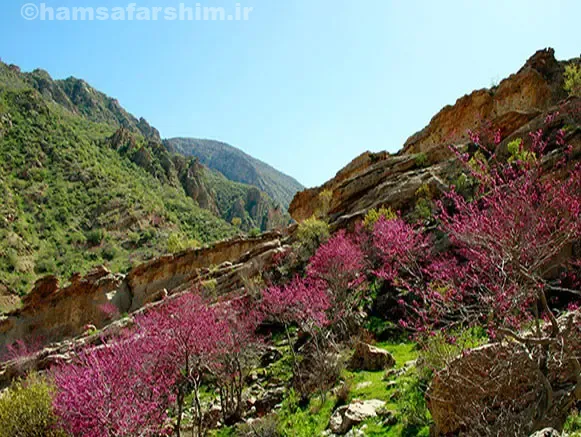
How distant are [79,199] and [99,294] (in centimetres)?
3661

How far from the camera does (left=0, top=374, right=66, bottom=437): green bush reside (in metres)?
9.84

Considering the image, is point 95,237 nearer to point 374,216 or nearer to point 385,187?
point 385,187

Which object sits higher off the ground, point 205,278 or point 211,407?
point 205,278

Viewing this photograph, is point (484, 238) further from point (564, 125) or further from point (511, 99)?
point (511, 99)

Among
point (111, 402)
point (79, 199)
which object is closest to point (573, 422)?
point (111, 402)

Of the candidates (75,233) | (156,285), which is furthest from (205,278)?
(75,233)

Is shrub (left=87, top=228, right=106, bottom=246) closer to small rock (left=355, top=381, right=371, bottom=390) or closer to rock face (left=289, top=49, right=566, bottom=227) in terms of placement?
rock face (left=289, top=49, right=566, bottom=227)

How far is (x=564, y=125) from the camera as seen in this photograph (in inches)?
849

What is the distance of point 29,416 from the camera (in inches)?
397

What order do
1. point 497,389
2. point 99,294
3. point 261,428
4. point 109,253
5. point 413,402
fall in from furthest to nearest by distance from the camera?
1. point 109,253
2. point 99,294
3. point 261,428
4. point 413,402
5. point 497,389

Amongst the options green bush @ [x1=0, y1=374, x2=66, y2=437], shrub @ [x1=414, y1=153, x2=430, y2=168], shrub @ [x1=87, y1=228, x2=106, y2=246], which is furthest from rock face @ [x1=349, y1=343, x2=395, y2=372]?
shrub @ [x1=87, y1=228, x2=106, y2=246]

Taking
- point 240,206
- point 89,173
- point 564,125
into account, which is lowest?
point 564,125

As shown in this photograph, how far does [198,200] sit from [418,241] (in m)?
93.2

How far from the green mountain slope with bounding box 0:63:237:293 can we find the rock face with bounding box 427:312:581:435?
2212 inches
